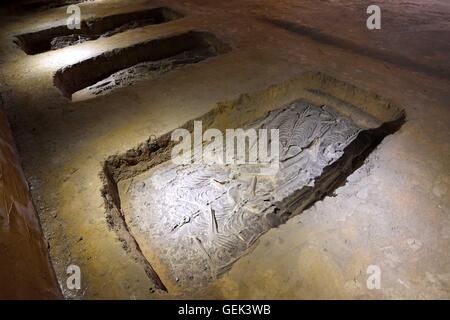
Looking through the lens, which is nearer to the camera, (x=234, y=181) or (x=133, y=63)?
(x=234, y=181)

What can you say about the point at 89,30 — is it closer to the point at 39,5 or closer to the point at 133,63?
the point at 133,63

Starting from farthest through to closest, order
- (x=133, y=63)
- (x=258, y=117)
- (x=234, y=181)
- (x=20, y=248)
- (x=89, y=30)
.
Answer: (x=89, y=30)
(x=133, y=63)
(x=258, y=117)
(x=234, y=181)
(x=20, y=248)

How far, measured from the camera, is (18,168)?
9.00 ft

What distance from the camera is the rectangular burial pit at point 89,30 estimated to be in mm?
5988

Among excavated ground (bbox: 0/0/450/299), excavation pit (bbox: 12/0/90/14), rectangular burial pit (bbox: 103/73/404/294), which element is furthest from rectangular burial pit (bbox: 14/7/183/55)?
rectangular burial pit (bbox: 103/73/404/294)

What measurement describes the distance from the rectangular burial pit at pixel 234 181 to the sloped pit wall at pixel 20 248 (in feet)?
1.79

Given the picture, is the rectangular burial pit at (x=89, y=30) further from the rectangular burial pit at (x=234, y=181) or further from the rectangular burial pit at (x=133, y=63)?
the rectangular burial pit at (x=234, y=181)

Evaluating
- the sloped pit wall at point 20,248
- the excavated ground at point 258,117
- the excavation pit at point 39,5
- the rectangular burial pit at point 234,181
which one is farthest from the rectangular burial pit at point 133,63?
the excavation pit at point 39,5

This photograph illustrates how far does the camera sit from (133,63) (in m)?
5.36

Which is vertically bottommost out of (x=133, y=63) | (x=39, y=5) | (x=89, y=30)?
(x=133, y=63)

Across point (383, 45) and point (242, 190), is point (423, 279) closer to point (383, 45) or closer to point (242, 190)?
point (242, 190)

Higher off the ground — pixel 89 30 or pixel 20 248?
pixel 89 30

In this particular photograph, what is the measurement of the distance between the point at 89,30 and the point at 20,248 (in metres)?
5.99

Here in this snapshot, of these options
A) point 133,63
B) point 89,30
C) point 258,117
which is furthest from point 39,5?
point 258,117
